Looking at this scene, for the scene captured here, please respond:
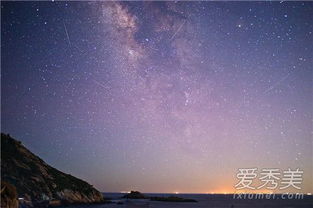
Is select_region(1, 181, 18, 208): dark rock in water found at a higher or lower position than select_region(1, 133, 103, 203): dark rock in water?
lower

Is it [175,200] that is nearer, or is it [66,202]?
[66,202]

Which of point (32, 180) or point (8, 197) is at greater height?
point (32, 180)

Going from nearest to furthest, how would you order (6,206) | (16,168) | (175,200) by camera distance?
(6,206)
(16,168)
(175,200)

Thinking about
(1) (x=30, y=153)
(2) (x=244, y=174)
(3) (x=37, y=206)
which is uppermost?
(1) (x=30, y=153)

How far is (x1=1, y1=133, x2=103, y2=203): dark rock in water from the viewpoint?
6744cm

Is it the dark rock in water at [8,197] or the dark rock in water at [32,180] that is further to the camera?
the dark rock in water at [32,180]

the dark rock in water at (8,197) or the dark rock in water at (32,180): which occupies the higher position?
the dark rock in water at (32,180)

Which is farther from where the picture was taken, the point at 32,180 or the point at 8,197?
the point at 32,180

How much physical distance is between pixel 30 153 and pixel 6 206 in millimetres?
70485

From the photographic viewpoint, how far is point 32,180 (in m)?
71.7

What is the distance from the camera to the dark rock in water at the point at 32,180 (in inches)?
2655

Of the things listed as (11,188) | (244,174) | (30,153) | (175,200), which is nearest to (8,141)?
(30,153)

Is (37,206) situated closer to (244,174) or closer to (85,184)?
(85,184)

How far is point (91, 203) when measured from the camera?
293 ft
